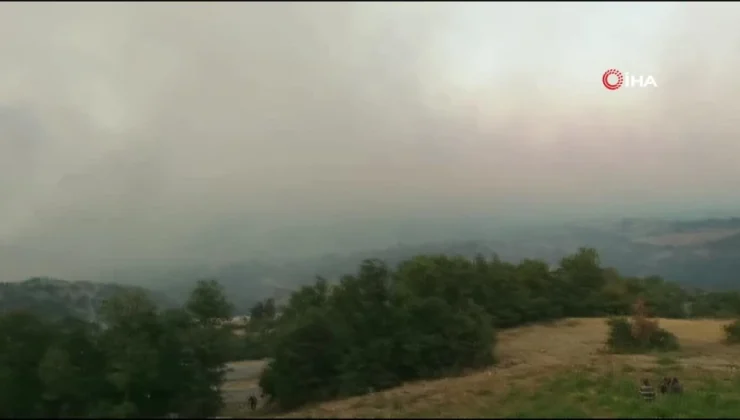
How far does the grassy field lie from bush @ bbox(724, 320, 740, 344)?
11.1 ft

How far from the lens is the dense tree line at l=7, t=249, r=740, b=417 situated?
13.3 metres

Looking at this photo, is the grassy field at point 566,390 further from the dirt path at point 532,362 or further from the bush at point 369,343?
the bush at point 369,343

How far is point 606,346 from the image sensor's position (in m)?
25.8

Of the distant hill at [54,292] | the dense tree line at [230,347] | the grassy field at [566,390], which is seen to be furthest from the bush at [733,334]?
the distant hill at [54,292]

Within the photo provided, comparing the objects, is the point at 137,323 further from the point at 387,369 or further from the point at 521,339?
the point at 521,339

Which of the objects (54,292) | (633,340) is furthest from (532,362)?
(54,292)

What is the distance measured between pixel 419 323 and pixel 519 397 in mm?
5666

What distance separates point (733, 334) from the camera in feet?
91.9

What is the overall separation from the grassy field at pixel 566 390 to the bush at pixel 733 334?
338 centimetres

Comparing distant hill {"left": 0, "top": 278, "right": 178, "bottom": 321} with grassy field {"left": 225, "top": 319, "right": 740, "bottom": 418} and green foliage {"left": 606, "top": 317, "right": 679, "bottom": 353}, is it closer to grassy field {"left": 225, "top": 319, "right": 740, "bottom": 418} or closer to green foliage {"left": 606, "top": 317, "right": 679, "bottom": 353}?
grassy field {"left": 225, "top": 319, "right": 740, "bottom": 418}

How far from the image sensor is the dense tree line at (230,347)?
13336 mm

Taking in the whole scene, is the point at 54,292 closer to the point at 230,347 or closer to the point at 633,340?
the point at 230,347

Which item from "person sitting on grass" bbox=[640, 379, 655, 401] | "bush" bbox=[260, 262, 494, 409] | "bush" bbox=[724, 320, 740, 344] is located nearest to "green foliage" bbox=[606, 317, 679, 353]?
"bush" bbox=[724, 320, 740, 344]

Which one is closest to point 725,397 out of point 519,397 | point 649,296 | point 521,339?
point 519,397
